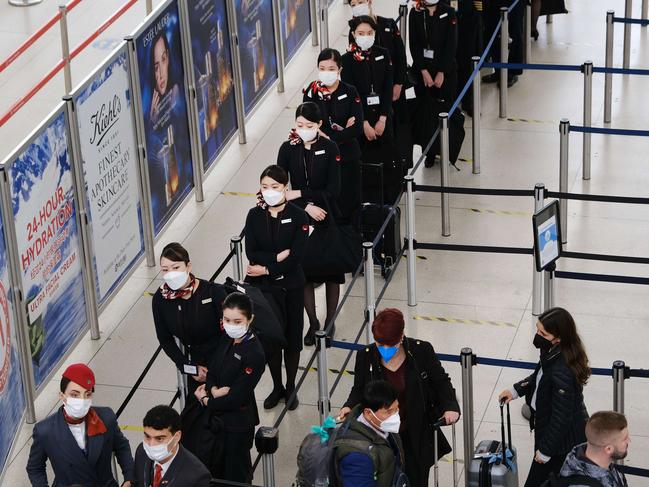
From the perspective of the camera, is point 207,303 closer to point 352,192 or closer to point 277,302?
point 277,302

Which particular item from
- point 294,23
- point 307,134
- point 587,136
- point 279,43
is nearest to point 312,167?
point 307,134

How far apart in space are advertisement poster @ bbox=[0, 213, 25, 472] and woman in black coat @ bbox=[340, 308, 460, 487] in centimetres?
252

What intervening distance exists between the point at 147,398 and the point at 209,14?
4.03 meters

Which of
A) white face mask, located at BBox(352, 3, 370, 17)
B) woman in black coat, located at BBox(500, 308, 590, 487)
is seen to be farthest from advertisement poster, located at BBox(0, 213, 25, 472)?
white face mask, located at BBox(352, 3, 370, 17)

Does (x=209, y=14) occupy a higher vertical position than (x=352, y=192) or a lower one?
higher

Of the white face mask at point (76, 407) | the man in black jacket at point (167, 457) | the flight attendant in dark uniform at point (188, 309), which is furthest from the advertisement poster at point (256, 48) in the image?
the man in black jacket at point (167, 457)

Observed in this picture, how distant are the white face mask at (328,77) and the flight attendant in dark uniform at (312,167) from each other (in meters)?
0.58

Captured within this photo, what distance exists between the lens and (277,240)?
9398 mm

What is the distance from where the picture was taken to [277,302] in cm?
948

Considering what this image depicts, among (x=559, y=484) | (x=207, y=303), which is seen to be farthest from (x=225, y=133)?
(x=559, y=484)

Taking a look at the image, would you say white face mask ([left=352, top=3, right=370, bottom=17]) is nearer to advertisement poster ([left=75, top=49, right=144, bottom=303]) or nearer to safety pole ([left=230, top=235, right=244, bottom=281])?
advertisement poster ([left=75, top=49, right=144, bottom=303])

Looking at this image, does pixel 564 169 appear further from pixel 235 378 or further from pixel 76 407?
pixel 76 407

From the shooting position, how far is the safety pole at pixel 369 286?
993cm

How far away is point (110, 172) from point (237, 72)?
2894 millimetres
